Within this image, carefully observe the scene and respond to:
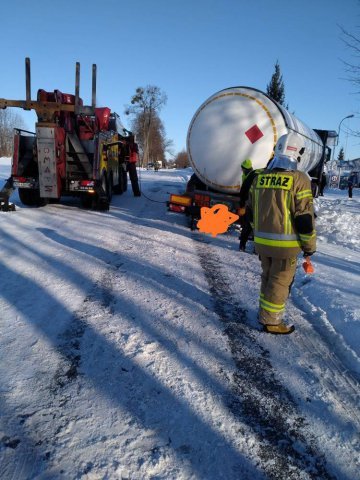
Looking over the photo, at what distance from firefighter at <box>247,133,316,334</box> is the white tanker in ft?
11.9

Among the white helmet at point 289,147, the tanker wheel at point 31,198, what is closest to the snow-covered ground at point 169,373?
the white helmet at point 289,147

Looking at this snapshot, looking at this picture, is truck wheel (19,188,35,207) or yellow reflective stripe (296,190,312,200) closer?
yellow reflective stripe (296,190,312,200)

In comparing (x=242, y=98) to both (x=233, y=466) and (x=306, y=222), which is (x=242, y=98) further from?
(x=233, y=466)

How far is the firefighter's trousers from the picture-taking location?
143 inches

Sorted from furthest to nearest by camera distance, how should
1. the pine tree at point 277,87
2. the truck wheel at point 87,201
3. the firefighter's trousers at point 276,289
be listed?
the pine tree at point 277,87
the truck wheel at point 87,201
the firefighter's trousers at point 276,289

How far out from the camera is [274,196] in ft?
11.5

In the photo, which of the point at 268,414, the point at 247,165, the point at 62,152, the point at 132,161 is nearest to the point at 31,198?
the point at 62,152

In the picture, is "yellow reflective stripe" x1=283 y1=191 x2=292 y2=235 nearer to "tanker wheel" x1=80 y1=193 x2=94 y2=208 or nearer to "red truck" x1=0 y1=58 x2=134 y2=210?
"red truck" x1=0 y1=58 x2=134 y2=210

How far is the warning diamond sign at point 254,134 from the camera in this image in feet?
23.6

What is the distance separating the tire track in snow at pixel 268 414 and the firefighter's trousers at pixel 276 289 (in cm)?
27

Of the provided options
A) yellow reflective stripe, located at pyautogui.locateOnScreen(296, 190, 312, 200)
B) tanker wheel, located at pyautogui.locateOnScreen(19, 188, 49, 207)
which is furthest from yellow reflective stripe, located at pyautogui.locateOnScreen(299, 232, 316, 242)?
tanker wheel, located at pyautogui.locateOnScreen(19, 188, 49, 207)

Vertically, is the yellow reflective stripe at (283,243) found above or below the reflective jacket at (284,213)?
below

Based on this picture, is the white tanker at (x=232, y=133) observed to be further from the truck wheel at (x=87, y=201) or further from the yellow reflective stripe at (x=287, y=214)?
the yellow reflective stripe at (x=287, y=214)

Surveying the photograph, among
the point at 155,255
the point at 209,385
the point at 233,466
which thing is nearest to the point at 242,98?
the point at 155,255
